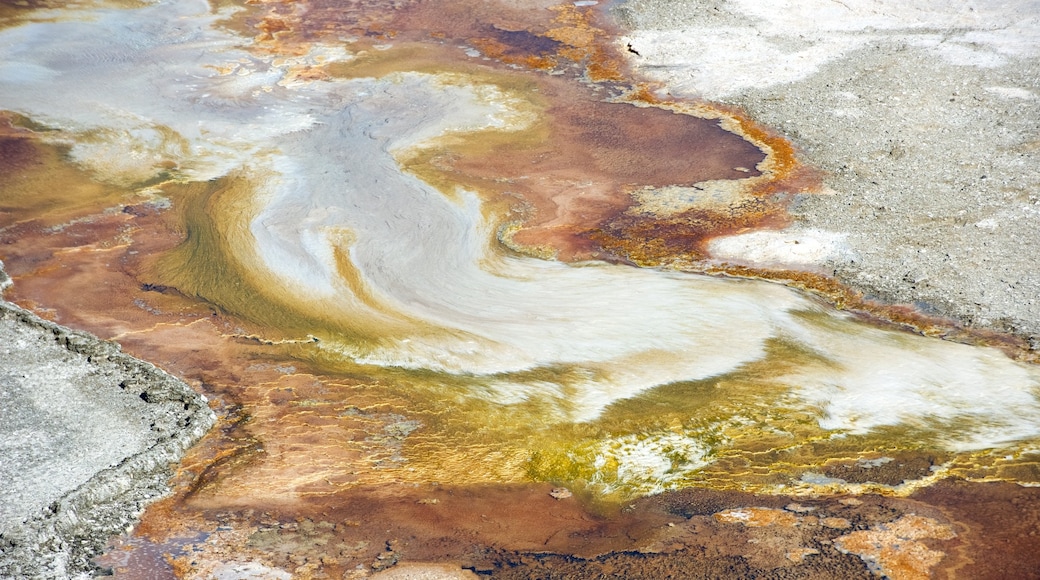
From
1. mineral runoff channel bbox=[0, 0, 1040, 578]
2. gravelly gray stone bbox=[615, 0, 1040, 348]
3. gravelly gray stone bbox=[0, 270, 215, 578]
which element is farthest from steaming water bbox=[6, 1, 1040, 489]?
gravelly gray stone bbox=[0, 270, 215, 578]

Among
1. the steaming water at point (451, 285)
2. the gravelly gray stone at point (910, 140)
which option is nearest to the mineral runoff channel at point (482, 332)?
the steaming water at point (451, 285)

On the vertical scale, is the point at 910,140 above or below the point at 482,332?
above

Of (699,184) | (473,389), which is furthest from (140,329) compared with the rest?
(699,184)

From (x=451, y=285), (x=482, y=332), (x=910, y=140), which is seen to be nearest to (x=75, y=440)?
(x=482, y=332)

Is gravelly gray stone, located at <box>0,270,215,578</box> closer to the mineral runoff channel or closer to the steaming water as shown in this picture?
the mineral runoff channel

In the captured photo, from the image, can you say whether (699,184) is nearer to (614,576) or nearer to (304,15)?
(614,576)

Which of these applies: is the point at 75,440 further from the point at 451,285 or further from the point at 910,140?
the point at 910,140
